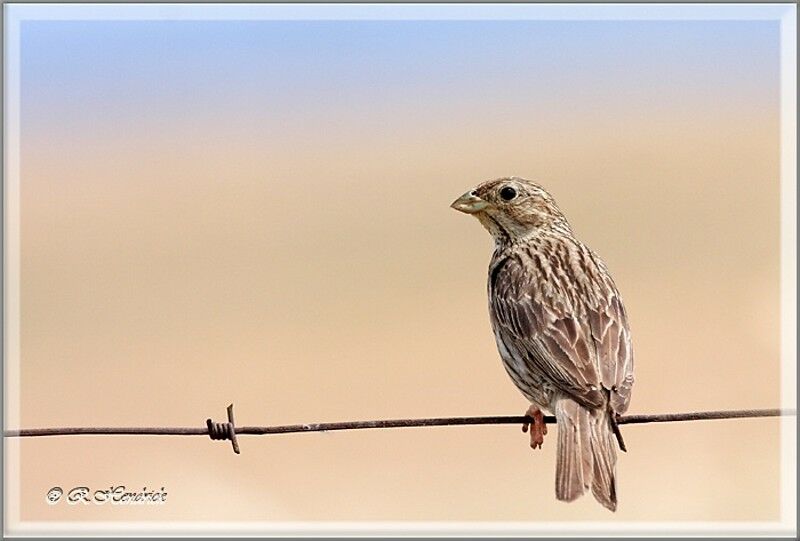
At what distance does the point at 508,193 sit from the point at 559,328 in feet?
3.53

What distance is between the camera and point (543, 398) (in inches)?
193

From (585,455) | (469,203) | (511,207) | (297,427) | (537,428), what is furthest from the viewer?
(511,207)

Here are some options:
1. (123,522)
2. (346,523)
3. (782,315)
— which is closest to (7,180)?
(123,522)

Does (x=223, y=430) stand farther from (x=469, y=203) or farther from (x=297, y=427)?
(x=469, y=203)

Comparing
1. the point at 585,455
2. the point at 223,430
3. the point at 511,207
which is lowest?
the point at 585,455

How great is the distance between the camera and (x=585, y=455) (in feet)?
14.8

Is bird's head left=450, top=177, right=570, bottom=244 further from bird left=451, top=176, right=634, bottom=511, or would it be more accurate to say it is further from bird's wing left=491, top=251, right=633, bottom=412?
bird's wing left=491, top=251, right=633, bottom=412

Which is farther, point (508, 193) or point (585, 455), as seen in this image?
point (508, 193)

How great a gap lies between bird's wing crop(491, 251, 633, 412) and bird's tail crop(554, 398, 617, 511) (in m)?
0.08

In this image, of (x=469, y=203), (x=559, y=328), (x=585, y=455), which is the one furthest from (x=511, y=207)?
(x=585, y=455)

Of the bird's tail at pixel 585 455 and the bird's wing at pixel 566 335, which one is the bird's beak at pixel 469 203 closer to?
the bird's wing at pixel 566 335

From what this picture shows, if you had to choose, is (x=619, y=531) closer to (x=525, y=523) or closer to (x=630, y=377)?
(x=525, y=523)

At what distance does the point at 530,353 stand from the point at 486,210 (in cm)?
114

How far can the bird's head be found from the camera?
5707 mm
